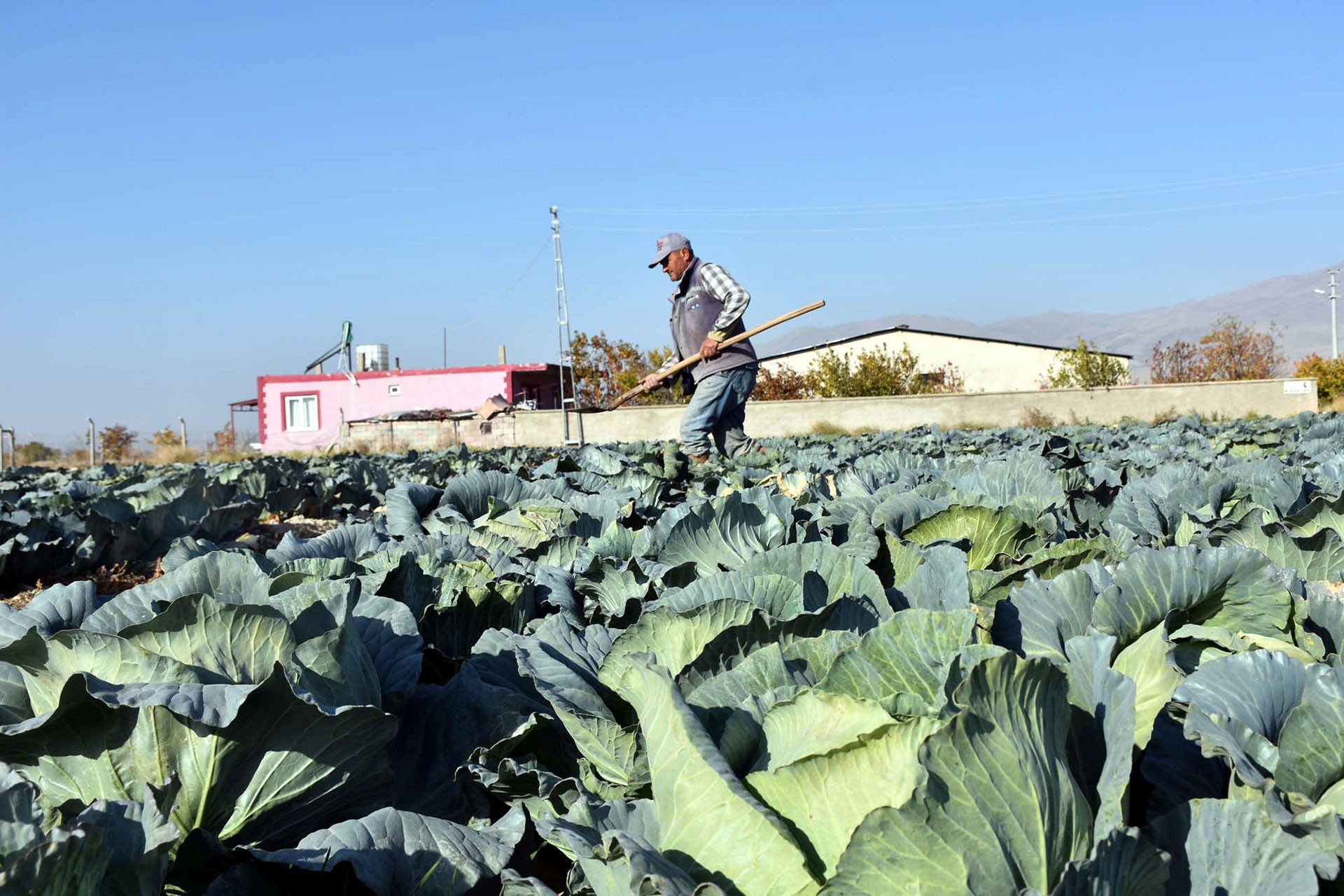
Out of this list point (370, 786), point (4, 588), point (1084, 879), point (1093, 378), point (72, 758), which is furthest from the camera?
point (1093, 378)

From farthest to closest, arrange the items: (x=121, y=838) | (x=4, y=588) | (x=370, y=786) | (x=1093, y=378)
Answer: (x=1093, y=378)
(x=4, y=588)
(x=370, y=786)
(x=121, y=838)

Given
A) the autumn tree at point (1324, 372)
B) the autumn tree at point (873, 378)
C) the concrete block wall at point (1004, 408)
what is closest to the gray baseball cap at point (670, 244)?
the concrete block wall at point (1004, 408)

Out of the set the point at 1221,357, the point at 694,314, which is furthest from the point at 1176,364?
the point at 694,314

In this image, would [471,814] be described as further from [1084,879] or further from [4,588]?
[4,588]

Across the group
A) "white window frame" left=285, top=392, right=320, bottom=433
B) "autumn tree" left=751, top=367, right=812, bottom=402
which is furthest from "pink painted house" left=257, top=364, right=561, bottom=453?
"autumn tree" left=751, top=367, right=812, bottom=402

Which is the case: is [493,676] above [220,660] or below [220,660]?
below

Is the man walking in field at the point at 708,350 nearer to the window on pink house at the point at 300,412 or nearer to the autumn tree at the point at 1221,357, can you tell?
the autumn tree at the point at 1221,357

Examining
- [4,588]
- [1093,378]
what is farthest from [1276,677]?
[1093,378]

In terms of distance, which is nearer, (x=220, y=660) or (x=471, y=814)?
(x=220, y=660)

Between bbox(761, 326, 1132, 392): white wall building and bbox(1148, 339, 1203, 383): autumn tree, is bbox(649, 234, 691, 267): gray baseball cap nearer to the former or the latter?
bbox(761, 326, 1132, 392): white wall building

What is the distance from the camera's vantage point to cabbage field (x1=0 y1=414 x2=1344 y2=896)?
83cm

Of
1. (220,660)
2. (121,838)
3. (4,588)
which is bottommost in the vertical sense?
(4,588)

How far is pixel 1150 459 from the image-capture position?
17.5 ft

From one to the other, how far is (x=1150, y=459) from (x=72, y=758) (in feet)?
17.6
